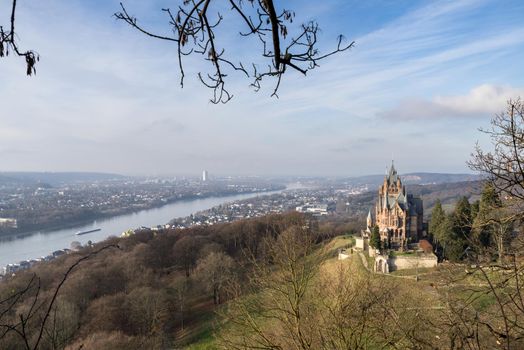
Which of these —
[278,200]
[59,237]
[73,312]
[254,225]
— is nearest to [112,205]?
[59,237]

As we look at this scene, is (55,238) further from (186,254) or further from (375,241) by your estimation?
(375,241)

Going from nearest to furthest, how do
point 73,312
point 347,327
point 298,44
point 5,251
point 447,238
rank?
point 298,44, point 347,327, point 73,312, point 447,238, point 5,251

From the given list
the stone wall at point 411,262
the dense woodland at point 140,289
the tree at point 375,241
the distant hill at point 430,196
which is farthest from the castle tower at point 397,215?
the distant hill at point 430,196

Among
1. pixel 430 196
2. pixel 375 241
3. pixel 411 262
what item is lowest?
pixel 430 196

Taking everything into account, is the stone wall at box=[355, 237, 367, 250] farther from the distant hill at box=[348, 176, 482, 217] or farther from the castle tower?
the distant hill at box=[348, 176, 482, 217]

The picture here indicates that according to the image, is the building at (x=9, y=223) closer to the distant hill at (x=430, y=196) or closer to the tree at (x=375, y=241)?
the tree at (x=375, y=241)

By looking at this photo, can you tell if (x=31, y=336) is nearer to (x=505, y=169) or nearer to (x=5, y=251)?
(x=505, y=169)

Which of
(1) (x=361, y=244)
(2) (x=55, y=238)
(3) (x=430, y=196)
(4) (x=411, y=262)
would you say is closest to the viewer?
(4) (x=411, y=262)

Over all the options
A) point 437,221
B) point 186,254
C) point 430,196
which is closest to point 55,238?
point 186,254

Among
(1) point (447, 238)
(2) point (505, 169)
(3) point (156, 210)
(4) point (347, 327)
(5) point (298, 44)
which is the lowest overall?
A: (3) point (156, 210)

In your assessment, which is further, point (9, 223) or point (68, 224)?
point (68, 224)
